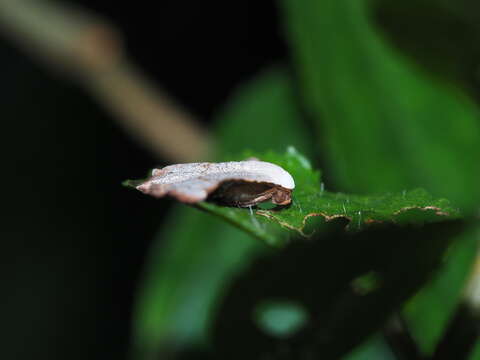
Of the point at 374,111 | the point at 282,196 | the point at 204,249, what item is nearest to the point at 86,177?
the point at 204,249

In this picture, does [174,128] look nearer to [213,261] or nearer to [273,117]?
[273,117]

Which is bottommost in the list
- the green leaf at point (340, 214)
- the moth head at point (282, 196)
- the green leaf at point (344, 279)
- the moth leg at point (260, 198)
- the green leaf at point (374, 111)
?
the green leaf at point (344, 279)

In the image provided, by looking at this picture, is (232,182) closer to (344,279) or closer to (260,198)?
(260,198)

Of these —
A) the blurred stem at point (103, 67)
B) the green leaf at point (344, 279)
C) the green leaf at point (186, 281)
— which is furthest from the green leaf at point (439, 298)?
the blurred stem at point (103, 67)

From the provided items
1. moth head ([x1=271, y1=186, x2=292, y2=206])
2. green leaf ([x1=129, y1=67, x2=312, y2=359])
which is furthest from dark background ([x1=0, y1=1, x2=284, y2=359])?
moth head ([x1=271, y1=186, x2=292, y2=206])

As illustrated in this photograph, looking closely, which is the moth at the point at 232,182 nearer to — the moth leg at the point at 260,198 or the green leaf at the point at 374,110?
the moth leg at the point at 260,198

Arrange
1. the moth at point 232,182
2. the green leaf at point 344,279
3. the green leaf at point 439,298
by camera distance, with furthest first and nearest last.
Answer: the green leaf at point 439,298
the moth at point 232,182
the green leaf at point 344,279

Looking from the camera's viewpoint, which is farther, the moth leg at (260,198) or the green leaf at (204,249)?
the green leaf at (204,249)
